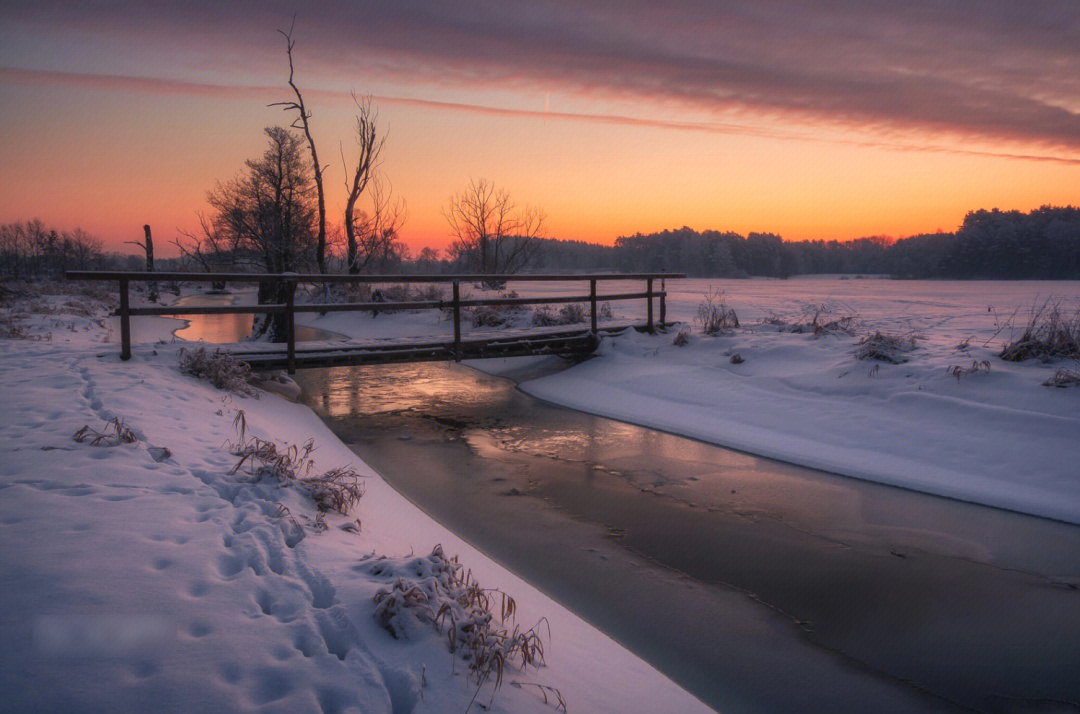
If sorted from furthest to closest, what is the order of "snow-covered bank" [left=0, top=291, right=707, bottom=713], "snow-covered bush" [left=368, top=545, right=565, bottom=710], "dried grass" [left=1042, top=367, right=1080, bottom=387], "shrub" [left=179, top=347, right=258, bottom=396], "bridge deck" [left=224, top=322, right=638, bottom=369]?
"bridge deck" [left=224, top=322, right=638, bottom=369] → "shrub" [left=179, top=347, right=258, bottom=396] → "dried grass" [left=1042, top=367, right=1080, bottom=387] → "snow-covered bush" [left=368, top=545, right=565, bottom=710] → "snow-covered bank" [left=0, top=291, right=707, bottom=713]

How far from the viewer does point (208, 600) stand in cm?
277

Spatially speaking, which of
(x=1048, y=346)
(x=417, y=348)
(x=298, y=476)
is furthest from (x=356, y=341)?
(x=1048, y=346)

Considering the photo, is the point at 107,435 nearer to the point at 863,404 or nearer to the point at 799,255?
the point at 863,404

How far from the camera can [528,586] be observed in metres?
4.21

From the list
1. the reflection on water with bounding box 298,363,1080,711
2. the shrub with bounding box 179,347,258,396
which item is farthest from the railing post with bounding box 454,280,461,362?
the shrub with bounding box 179,347,258,396

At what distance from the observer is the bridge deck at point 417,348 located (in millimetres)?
9219

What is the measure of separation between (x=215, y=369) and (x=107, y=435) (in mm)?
3201

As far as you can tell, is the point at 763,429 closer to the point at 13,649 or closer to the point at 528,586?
the point at 528,586

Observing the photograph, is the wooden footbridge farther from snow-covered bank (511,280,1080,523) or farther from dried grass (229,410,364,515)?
dried grass (229,410,364,515)

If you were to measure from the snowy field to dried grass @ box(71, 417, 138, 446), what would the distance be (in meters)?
6.35

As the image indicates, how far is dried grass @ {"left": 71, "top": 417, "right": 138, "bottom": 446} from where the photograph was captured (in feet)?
14.9

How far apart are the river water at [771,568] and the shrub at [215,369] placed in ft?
5.23

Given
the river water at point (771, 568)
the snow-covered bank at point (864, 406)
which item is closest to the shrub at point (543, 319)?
the snow-covered bank at point (864, 406)

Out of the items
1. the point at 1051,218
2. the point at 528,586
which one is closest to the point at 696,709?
the point at 528,586
